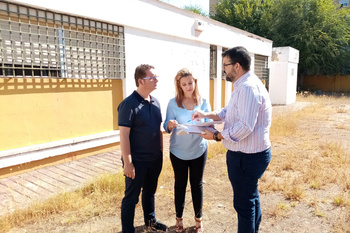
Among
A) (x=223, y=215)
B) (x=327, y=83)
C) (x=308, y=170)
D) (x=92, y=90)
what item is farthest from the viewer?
(x=327, y=83)

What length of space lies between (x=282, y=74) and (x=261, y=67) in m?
2.13

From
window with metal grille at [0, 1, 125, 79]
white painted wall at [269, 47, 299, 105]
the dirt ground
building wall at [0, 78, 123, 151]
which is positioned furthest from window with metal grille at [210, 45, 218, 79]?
white painted wall at [269, 47, 299, 105]

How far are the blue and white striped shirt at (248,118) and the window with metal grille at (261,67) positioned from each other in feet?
40.9

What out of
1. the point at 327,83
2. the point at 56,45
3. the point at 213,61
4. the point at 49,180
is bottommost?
the point at 49,180

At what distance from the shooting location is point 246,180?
2260 millimetres

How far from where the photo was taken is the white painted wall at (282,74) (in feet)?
52.2

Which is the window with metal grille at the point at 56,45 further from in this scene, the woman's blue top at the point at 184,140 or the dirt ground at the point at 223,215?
the woman's blue top at the point at 184,140

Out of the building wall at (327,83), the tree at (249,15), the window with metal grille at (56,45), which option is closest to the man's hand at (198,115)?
the window with metal grille at (56,45)

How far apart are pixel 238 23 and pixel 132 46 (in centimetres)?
2266

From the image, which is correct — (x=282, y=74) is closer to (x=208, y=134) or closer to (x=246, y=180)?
(x=208, y=134)

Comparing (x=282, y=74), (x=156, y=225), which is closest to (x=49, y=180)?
(x=156, y=225)

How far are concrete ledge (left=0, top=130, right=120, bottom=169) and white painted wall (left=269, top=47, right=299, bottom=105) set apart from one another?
1296 cm

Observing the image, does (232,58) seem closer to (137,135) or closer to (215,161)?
(137,135)

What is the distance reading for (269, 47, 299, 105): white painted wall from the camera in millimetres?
15906
